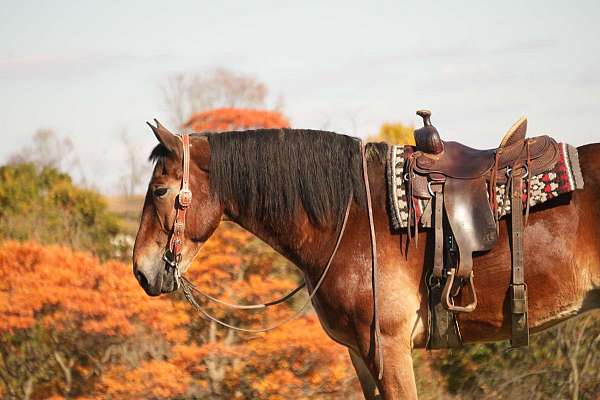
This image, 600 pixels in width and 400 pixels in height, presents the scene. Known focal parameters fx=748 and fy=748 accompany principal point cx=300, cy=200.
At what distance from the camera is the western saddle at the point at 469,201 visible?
11.7 feet

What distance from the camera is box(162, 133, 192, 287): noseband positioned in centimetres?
374

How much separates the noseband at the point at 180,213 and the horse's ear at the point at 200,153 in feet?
0.16

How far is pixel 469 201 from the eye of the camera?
11.8ft

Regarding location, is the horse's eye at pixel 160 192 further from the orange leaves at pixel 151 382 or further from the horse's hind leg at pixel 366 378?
the orange leaves at pixel 151 382

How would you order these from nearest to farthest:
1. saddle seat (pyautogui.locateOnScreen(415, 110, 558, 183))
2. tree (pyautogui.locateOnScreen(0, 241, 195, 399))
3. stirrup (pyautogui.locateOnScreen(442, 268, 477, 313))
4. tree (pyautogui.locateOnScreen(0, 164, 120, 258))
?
stirrup (pyautogui.locateOnScreen(442, 268, 477, 313)) < saddle seat (pyautogui.locateOnScreen(415, 110, 558, 183)) < tree (pyautogui.locateOnScreen(0, 241, 195, 399)) < tree (pyautogui.locateOnScreen(0, 164, 120, 258))

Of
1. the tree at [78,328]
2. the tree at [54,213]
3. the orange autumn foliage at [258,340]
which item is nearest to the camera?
the orange autumn foliage at [258,340]

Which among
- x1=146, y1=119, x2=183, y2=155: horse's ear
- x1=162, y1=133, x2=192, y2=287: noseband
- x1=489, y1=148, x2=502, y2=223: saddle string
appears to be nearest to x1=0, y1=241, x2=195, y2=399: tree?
x1=162, y1=133, x2=192, y2=287: noseband

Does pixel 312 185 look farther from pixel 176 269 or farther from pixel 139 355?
pixel 139 355

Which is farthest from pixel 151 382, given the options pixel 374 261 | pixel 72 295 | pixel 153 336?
pixel 374 261

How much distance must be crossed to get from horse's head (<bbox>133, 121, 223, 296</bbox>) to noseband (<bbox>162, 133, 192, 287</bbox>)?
0.02 metres

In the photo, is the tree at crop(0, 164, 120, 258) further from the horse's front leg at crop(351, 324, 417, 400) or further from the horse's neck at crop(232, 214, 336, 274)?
the horse's front leg at crop(351, 324, 417, 400)

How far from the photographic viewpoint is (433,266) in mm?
3607

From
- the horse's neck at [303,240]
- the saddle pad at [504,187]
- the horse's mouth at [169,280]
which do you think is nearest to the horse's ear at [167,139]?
the horse's neck at [303,240]

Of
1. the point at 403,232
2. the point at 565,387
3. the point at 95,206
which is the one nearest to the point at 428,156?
the point at 403,232
